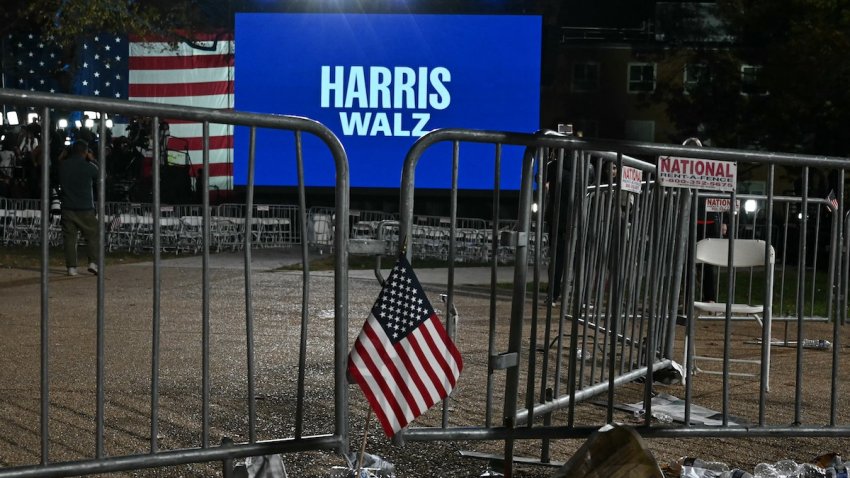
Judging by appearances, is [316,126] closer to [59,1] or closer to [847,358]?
[847,358]

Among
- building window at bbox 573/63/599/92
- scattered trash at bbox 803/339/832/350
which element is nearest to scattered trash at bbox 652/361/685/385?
scattered trash at bbox 803/339/832/350

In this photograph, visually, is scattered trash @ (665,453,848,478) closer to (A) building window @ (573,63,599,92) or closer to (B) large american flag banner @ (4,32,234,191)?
(B) large american flag banner @ (4,32,234,191)

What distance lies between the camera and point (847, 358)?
34.5ft

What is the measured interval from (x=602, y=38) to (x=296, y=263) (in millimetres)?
45935

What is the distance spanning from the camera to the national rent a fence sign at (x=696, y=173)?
20.2 feet

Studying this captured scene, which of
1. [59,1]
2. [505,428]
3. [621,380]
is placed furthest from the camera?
[59,1]

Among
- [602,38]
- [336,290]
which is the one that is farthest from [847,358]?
[602,38]

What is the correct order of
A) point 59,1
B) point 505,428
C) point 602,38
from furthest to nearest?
point 602,38 → point 59,1 → point 505,428

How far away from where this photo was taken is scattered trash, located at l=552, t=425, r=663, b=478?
15.0 feet

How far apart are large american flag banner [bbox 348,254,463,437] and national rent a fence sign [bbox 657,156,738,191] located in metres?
1.83

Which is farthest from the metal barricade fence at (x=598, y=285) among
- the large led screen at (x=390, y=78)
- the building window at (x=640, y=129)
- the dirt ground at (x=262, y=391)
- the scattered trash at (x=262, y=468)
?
the building window at (x=640, y=129)

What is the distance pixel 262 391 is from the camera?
24.2 ft

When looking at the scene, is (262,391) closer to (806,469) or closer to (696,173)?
(696,173)

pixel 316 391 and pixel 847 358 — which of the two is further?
pixel 847 358
